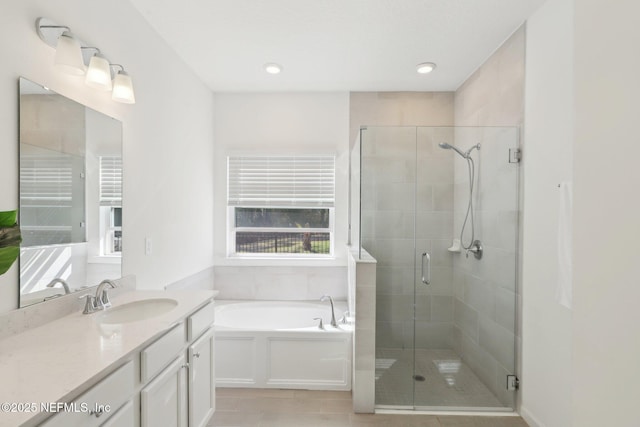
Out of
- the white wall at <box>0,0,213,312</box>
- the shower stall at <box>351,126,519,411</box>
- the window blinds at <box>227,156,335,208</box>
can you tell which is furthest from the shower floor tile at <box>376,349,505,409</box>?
the white wall at <box>0,0,213,312</box>

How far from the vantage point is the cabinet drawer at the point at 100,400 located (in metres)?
0.94

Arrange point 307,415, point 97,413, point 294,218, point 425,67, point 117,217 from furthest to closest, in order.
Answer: point 294,218
point 425,67
point 307,415
point 117,217
point 97,413

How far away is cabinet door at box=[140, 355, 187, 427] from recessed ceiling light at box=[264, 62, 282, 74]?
2396mm

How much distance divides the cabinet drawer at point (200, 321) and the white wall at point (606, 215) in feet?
5.31

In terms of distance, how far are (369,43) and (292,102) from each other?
125 cm

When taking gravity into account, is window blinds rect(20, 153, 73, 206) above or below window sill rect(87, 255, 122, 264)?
above

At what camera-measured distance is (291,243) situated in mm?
3742

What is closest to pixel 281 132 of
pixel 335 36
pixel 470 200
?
pixel 335 36

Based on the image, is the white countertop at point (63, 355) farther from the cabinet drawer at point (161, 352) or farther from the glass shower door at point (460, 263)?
the glass shower door at point (460, 263)

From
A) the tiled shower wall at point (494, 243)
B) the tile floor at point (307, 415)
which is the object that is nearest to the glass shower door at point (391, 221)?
the tiled shower wall at point (494, 243)

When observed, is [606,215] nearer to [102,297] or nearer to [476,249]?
[102,297]

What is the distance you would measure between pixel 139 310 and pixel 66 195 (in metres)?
0.70

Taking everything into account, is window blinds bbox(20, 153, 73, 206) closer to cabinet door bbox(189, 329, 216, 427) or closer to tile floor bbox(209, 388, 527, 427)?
cabinet door bbox(189, 329, 216, 427)

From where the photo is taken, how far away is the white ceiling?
2.14 metres
